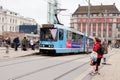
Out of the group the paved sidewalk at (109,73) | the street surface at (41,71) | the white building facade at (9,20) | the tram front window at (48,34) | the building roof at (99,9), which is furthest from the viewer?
the building roof at (99,9)

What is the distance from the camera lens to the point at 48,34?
103ft

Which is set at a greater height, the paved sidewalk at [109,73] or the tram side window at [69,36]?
the tram side window at [69,36]

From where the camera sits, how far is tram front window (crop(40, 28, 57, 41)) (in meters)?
30.9

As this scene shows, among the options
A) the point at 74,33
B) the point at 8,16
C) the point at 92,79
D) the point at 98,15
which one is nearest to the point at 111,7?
the point at 98,15

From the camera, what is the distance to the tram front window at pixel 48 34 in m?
30.9

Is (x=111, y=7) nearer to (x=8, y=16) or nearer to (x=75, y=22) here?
(x=75, y=22)

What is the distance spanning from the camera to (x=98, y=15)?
159375 millimetres

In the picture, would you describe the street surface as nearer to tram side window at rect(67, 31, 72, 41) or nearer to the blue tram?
the blue tram

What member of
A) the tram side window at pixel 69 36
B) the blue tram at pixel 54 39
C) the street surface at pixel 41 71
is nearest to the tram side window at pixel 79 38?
the tram side window at pixel 69 36

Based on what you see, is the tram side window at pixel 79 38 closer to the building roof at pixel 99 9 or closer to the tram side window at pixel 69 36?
the tram side window at pixel 69 36

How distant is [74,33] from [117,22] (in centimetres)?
11938

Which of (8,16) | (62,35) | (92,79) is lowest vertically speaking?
(92,79)

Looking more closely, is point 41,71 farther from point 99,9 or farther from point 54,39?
point 99,9

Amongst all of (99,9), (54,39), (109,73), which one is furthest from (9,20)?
(109,73)
